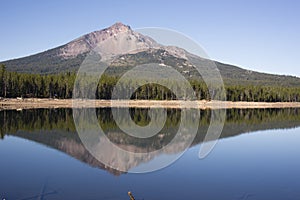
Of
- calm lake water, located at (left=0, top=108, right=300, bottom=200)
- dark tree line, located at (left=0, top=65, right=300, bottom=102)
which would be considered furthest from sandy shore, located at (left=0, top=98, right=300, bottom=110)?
calm lake water, located at (left=0, top=108, right=300, bottom=200)

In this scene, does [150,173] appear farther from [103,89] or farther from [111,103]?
[103,89]

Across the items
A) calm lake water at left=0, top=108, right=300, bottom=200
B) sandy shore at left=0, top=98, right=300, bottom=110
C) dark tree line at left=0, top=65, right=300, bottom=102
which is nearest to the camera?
calm lake water at left=0, top=108, right=300, bottom=200

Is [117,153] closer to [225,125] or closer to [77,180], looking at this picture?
[77,180]

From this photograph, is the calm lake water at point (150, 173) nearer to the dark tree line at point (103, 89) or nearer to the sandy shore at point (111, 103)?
the dark tree line at point (103, 89)

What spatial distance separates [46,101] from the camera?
8706cm

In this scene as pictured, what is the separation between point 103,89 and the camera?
94375 millimetres

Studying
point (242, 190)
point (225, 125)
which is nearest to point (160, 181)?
point (242, 190)

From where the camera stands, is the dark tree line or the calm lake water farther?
the dark tree line

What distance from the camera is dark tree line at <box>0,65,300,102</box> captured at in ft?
267

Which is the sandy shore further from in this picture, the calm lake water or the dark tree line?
the calm lake water

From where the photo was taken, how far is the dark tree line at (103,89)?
81250 mm

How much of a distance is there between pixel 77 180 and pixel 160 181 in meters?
3.83

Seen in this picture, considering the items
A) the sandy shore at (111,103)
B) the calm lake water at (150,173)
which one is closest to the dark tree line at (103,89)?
the sandy shore at (111,103)

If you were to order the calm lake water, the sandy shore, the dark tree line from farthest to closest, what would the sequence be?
the dark tree line → the sandy shore → the calm lake water
